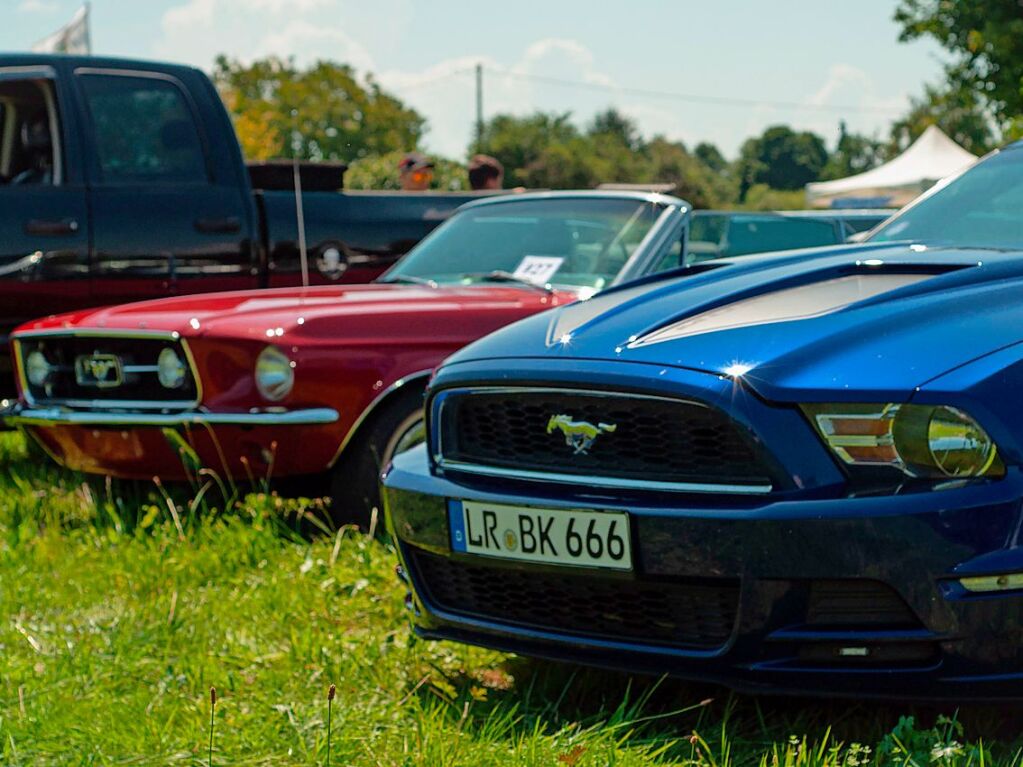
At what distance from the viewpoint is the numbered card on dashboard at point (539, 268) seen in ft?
16.9

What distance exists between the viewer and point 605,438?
9.12ft

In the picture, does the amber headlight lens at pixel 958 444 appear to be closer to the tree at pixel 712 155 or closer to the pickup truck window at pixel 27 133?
the pickup truck window at pixel 27 133

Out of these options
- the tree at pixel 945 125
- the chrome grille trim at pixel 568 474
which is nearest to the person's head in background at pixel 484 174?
the chrome grille trim at pixel 568 474

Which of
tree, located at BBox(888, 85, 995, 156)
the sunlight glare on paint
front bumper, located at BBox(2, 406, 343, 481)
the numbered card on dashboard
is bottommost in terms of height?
tree, located at BBox(888, 85, 995, 156)

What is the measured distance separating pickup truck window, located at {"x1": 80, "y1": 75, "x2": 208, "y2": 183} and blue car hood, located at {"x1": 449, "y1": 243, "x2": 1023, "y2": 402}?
3800 mm

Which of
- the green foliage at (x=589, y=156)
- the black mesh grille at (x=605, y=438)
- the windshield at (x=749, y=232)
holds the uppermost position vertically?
the black mesh grille at (x=605, y=438)

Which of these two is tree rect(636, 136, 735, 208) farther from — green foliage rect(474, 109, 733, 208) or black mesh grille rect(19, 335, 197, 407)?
black mesh grille rect(19, 335, 197, 407)

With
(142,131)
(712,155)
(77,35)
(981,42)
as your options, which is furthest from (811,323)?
(712,155)

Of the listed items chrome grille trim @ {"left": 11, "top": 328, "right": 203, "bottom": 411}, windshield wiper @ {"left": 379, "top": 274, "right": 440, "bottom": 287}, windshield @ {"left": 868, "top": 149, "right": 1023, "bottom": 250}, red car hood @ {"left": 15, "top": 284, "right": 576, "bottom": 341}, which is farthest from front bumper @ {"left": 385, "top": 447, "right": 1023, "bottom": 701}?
windshield wiper @ {"left": 379, "top": 274, "right": 440, "bottom": 287}

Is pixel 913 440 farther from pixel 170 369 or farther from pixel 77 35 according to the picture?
pixel 77 35

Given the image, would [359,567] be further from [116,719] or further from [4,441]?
[4,441]

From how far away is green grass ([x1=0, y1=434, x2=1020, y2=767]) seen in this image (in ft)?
9.14

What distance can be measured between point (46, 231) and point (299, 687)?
11.6 feet

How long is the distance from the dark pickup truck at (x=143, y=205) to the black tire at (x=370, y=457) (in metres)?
2.13
